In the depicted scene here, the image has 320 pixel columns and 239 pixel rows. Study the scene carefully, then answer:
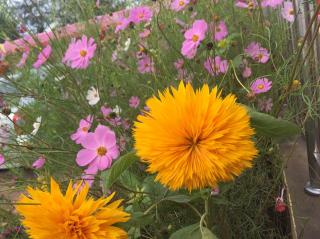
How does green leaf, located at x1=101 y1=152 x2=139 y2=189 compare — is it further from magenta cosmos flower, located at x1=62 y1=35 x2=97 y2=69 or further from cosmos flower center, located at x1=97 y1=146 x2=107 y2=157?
magenta cosmos flower, located at x1=62 y1=35 x2=97 y2=69

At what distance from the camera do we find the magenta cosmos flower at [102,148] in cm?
70

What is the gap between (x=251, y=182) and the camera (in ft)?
3.04

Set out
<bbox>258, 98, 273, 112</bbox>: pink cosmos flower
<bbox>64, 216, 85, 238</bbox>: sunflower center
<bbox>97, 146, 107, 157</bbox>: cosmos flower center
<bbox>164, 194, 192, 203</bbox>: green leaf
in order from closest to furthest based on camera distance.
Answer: <bbox>64, 216, 85, 238</bbox>: sunflower center
<bbox>164, 194, 192, 203</bbox>: green leaf
<bbox>97, 146, 107, 157</bbox>: cosmos flower center
<bbox>258, 98, 273, 112</bbox>: pink cosmos flower

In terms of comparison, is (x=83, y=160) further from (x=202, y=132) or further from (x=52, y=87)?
(x=52, y=87)

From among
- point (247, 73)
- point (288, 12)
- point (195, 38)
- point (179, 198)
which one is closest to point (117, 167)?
point (179, 198)

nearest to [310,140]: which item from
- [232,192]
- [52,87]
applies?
[232,192]

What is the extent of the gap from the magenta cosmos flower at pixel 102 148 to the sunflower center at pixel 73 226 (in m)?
0.25

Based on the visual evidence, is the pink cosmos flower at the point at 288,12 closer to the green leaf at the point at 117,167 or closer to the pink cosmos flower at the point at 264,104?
the pink cosmos flower at the point at 264,104

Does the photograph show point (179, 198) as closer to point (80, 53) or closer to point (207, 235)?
point (207, 235)

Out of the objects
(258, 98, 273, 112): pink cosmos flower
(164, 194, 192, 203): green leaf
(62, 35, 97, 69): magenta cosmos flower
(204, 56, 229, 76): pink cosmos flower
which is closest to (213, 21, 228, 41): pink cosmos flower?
(204, 56, 229, 76): pink cosmos flower

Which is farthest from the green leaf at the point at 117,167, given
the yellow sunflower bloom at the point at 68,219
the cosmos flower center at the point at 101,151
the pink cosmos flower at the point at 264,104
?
the pink cosmos flower at the point at 264,104

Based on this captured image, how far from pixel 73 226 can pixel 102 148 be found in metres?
0.26

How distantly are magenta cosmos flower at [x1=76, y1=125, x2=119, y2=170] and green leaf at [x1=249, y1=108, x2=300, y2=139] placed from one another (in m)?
0.25

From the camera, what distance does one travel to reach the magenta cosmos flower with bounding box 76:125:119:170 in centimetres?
70
